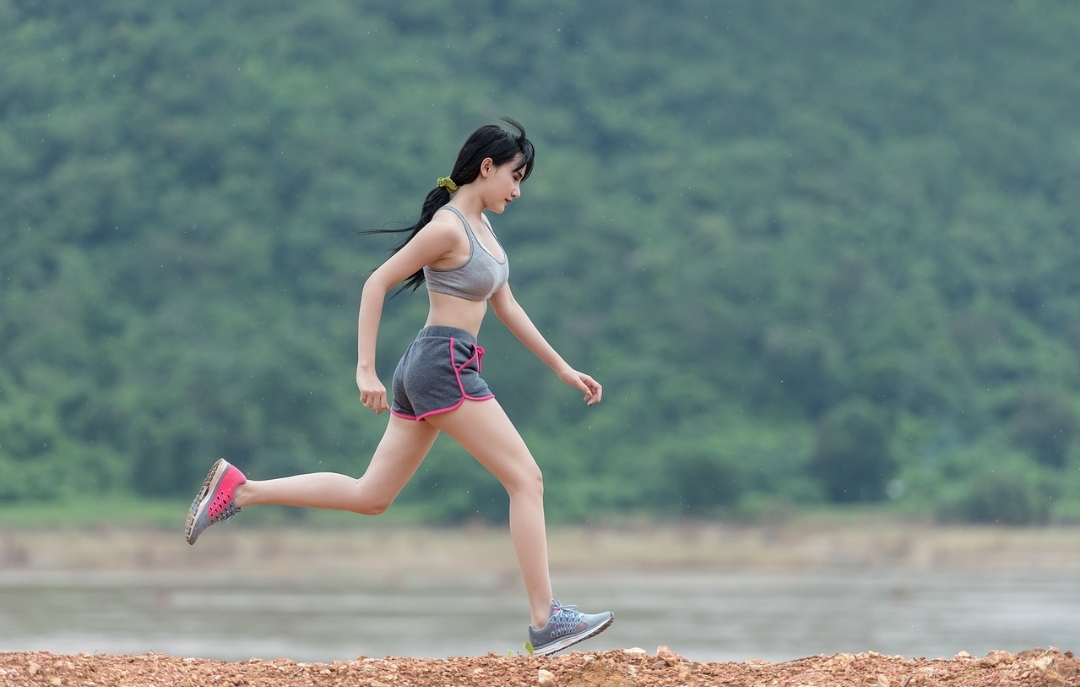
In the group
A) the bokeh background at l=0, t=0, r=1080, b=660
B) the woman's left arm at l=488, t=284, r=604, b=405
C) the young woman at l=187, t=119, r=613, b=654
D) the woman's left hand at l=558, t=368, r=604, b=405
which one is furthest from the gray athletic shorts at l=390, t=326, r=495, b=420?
the bokeh background at l=0, t=0, r=1080, b=660

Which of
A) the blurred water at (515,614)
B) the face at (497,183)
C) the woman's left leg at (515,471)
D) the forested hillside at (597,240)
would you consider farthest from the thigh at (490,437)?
the forested hillside at (597,240)

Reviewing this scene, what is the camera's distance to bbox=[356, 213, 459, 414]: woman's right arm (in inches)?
215

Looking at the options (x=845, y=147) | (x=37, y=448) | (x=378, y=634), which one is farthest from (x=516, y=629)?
(x=845, y=147)

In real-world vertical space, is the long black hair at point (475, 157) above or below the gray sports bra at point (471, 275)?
above

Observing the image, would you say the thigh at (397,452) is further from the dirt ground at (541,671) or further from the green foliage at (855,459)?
the green foliage at (855,459)

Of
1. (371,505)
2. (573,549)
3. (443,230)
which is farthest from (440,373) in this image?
(573,549)

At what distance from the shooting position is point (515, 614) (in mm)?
38906

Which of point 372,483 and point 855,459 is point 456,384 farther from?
point 855,459

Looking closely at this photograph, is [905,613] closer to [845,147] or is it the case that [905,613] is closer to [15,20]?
[845,147]

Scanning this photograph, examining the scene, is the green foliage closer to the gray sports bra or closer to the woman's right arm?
the gray sports bra

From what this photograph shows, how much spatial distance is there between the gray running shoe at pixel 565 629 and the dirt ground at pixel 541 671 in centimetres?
11

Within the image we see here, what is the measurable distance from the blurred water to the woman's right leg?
565 inches

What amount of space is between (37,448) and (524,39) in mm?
36308

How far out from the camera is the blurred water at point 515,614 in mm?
29078
